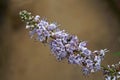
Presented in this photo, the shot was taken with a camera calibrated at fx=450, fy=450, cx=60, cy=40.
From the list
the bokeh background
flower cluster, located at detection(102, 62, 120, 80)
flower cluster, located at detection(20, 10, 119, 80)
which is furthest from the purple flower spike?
the bokeh background

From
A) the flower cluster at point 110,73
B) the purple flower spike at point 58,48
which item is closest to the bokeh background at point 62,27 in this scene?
the flower cluster at point 110,73

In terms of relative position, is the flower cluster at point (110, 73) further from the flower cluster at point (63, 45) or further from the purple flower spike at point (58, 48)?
the purple flower spike at point (58, 48)

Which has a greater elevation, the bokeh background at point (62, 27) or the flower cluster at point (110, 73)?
the bokeh background at point (62, 27)

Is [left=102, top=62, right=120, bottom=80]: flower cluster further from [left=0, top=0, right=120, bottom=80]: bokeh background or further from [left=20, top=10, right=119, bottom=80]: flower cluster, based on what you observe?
[left=0, top=0, right=120, bottom=80]: bokeh background

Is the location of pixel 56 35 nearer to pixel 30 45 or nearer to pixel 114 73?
pixel 114 73

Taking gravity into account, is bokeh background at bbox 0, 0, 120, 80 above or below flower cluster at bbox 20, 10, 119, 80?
above
